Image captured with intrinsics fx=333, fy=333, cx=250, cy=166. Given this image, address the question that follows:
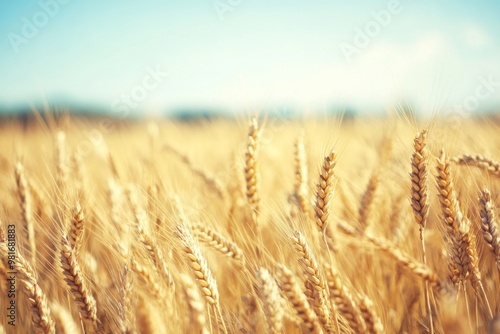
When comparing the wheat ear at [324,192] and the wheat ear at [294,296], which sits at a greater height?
the wheat ear at [324,192]

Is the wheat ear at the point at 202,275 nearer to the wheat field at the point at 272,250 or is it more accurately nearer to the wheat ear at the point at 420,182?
the wheat field at the point at 272,250

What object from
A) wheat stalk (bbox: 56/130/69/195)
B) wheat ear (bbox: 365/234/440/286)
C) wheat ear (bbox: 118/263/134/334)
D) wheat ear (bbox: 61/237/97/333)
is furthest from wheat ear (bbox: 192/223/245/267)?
wheat stalk (bbox: 56/130/69/195)

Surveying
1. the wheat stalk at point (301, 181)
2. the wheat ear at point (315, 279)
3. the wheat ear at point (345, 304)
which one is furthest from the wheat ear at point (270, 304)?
the wheat stalk at point (301, 181)

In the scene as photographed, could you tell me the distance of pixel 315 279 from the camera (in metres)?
0.95

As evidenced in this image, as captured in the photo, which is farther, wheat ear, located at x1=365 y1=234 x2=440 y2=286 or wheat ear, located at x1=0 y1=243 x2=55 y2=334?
wheat ear, located at x1=365 y1=234 x2=440 y2=286

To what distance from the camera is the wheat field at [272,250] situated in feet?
3.19

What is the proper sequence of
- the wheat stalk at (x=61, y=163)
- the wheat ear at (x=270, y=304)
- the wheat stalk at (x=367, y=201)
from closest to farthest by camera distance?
the wheat ear at (x=270, y=304) → the wheat stalk at (x=367, y=201) → the wheat stalk at (x=61, y=163)

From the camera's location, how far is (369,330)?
1.03 meters

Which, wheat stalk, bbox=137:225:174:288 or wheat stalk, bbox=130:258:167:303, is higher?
wheat stalk, bbox=137:225:174:288

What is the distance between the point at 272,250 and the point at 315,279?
0.95 meters

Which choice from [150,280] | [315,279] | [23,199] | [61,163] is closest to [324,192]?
[315,279]

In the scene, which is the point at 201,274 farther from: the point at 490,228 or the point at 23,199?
the point at 23,199

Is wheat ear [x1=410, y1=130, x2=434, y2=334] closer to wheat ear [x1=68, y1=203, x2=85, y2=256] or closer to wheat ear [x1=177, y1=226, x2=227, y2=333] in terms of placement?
wheat ear [x1=177, y1=226, x2=227, y2=333]

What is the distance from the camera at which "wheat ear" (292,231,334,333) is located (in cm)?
95
